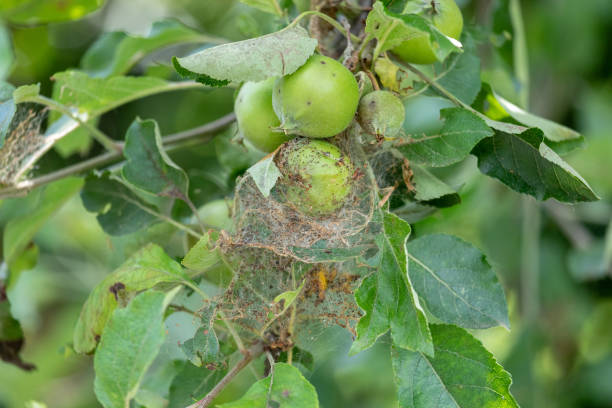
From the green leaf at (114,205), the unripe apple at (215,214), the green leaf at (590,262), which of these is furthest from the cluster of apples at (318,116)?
the green leaf at (590,262)

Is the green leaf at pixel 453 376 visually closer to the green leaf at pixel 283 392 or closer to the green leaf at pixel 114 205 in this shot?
the green leaf at pixel 283 392

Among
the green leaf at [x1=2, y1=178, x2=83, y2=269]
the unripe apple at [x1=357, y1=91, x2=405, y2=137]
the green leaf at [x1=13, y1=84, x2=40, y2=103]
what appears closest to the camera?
the unripe apple at [x1=357, y1=91, x2=405, y2=137]

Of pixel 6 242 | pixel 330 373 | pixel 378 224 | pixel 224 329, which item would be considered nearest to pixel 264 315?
A: pixel 224 329

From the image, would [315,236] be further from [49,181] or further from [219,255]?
[49,181]

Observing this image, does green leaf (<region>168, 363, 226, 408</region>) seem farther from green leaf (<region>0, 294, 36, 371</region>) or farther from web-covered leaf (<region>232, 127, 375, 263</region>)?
green leaf (<region>0, 294, 36, 371</region>)

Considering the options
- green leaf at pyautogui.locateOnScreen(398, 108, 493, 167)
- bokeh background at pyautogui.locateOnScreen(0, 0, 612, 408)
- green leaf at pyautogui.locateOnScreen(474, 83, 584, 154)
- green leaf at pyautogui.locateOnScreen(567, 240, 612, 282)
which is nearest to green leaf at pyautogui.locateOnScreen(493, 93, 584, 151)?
green leaf at pyautogui.locateOnScreen(474, 83, 584, 154)

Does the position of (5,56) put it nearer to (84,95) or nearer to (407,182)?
(84,95)
